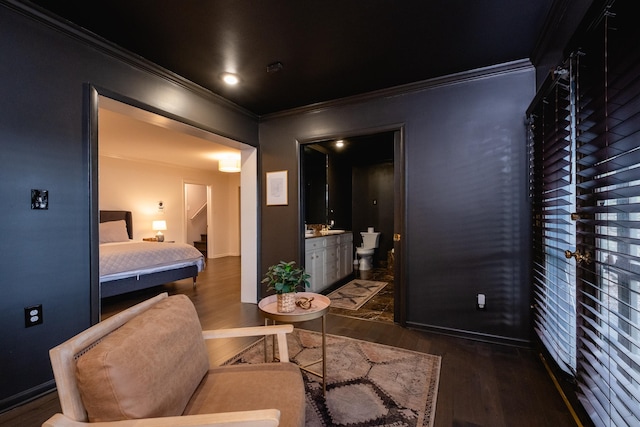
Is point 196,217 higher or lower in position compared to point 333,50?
lower

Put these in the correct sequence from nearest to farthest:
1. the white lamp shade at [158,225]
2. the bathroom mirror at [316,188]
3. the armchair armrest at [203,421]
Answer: the armchair armrest at [203,421] < the bathroom mirror at [316,188] < the white lamp shade at [158,225]

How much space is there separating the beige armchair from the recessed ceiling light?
2.18m

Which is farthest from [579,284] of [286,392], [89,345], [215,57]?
[215,57]

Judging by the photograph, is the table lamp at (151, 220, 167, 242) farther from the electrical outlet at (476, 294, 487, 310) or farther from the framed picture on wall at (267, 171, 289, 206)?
the electrical outlet at (476, 294, 487, 310)

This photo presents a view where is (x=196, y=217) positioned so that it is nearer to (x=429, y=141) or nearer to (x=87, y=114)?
(x=87, y=114)

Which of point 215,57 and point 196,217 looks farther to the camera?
point 196,217

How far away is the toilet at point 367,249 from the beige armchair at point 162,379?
4.58 meters

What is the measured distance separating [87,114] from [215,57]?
1.07m

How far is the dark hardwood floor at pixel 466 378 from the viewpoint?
1.68 metres

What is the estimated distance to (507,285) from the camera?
8.52 feet

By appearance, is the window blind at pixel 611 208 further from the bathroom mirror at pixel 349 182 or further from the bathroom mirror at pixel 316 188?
the bathroom mirror at pixel 316 188

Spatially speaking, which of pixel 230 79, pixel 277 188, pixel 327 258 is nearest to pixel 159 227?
pixel 277 188

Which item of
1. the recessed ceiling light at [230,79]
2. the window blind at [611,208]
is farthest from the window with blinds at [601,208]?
the recessed ceiling light at [230,79]

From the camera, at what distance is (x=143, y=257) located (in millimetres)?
4211
